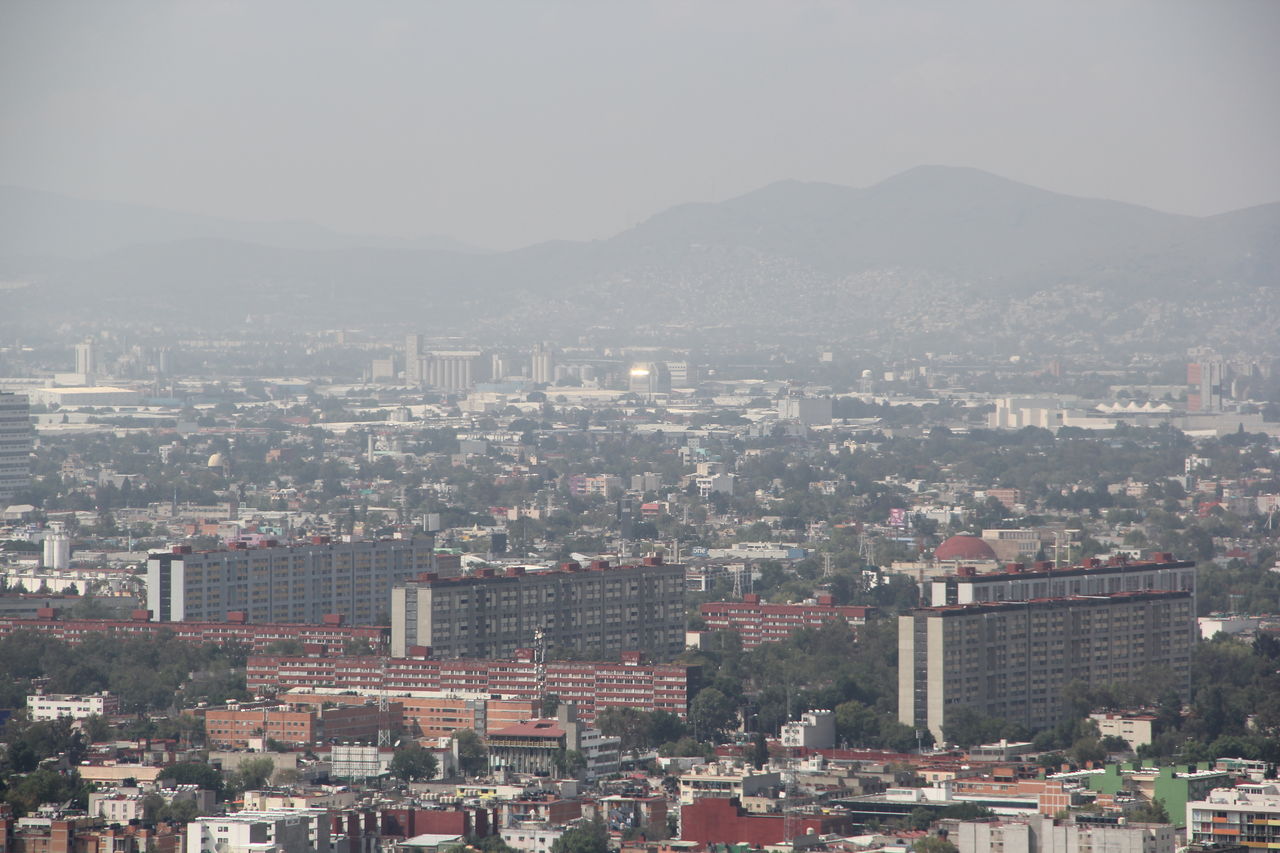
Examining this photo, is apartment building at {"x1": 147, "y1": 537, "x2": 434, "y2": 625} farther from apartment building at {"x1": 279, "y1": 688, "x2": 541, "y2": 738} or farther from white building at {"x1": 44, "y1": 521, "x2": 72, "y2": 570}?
white building at {"x1": 44, "y1": 521, "x2": 72, "y2": 570}

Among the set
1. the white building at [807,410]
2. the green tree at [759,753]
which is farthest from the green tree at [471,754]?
the white building at [807,410]

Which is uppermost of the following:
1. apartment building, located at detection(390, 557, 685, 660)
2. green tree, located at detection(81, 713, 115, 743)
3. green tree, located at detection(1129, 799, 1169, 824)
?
apartment building, located at detection(390, 557, 685, 660)

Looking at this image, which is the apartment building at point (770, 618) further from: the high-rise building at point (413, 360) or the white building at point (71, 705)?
the high-rise building at point (413, 360)

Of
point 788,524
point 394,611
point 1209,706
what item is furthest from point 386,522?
point 1209,706

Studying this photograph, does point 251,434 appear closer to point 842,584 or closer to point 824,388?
point 824,388

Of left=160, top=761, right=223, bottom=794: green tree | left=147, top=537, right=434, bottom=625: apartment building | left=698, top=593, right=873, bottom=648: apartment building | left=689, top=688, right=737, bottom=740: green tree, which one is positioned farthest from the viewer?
left=147, top=537, right=434, bottom=625: apartment building

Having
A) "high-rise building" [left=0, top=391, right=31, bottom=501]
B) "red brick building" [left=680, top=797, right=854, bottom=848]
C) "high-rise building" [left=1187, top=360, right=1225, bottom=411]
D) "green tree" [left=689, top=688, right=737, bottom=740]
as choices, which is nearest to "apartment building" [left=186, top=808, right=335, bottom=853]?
"red brick building" [left=680, top=797, right=854, bottom=848]

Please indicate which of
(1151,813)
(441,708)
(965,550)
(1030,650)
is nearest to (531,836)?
(1151,813)
